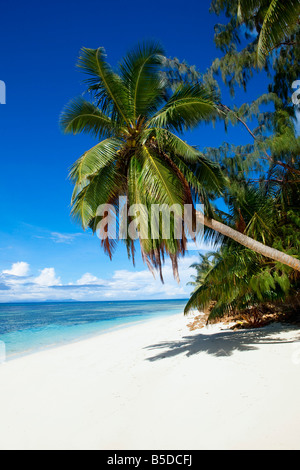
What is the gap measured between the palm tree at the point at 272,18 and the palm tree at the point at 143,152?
135 centimetres

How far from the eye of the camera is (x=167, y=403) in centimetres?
457

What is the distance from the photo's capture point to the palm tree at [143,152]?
593 centimetres

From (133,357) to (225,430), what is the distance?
19.1 ft

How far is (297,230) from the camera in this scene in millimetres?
8164

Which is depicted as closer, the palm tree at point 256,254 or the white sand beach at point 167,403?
the white sand beach at point 167,403

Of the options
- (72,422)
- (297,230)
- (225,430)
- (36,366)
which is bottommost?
(36,366)

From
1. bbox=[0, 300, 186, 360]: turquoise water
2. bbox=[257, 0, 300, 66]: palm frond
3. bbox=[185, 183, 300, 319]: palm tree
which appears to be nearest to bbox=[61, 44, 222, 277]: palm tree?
bbox=[257, 0, 300, 66]: palm frond

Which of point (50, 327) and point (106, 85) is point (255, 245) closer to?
point (106, 85)

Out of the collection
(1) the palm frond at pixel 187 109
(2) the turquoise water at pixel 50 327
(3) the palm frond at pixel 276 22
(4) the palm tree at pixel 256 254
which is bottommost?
(2) the turquoise water at pixel 50 327
